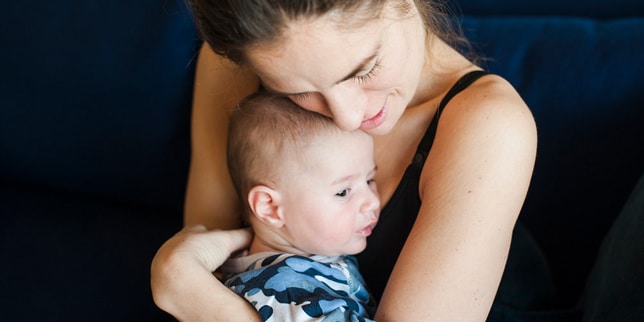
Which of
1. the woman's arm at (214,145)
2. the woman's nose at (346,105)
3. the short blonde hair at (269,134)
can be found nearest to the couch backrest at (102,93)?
the woman's arm at (214,145)

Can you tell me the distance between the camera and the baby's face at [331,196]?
3.96ft

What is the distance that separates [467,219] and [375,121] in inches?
8.5

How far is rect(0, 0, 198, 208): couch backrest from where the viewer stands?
1.79 metres

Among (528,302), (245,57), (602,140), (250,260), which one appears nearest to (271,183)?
(250,260)

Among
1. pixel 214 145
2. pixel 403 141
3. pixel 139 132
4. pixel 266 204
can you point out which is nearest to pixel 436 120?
pixel 403 141

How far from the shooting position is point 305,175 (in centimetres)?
121

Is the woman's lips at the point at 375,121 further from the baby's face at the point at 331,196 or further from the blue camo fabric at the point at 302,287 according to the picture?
the blue camo fabric at the point at 302,287

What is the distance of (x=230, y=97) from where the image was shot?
149cm

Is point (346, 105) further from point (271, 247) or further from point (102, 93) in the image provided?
point (102, 93)

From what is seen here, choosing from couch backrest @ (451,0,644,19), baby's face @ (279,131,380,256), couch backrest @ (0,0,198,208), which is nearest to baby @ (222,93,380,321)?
baby's face @ (279,131,380,256)

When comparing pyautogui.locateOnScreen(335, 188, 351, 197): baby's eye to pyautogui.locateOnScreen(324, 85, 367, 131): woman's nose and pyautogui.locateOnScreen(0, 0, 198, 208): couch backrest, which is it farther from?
pyautogui.locateOnScreen(0, 0, 198, 208): couch backrest

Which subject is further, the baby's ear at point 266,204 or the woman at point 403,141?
the baby's ear at point 266,204

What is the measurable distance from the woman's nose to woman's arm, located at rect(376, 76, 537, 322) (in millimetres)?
165

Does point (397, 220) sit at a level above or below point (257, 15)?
below
